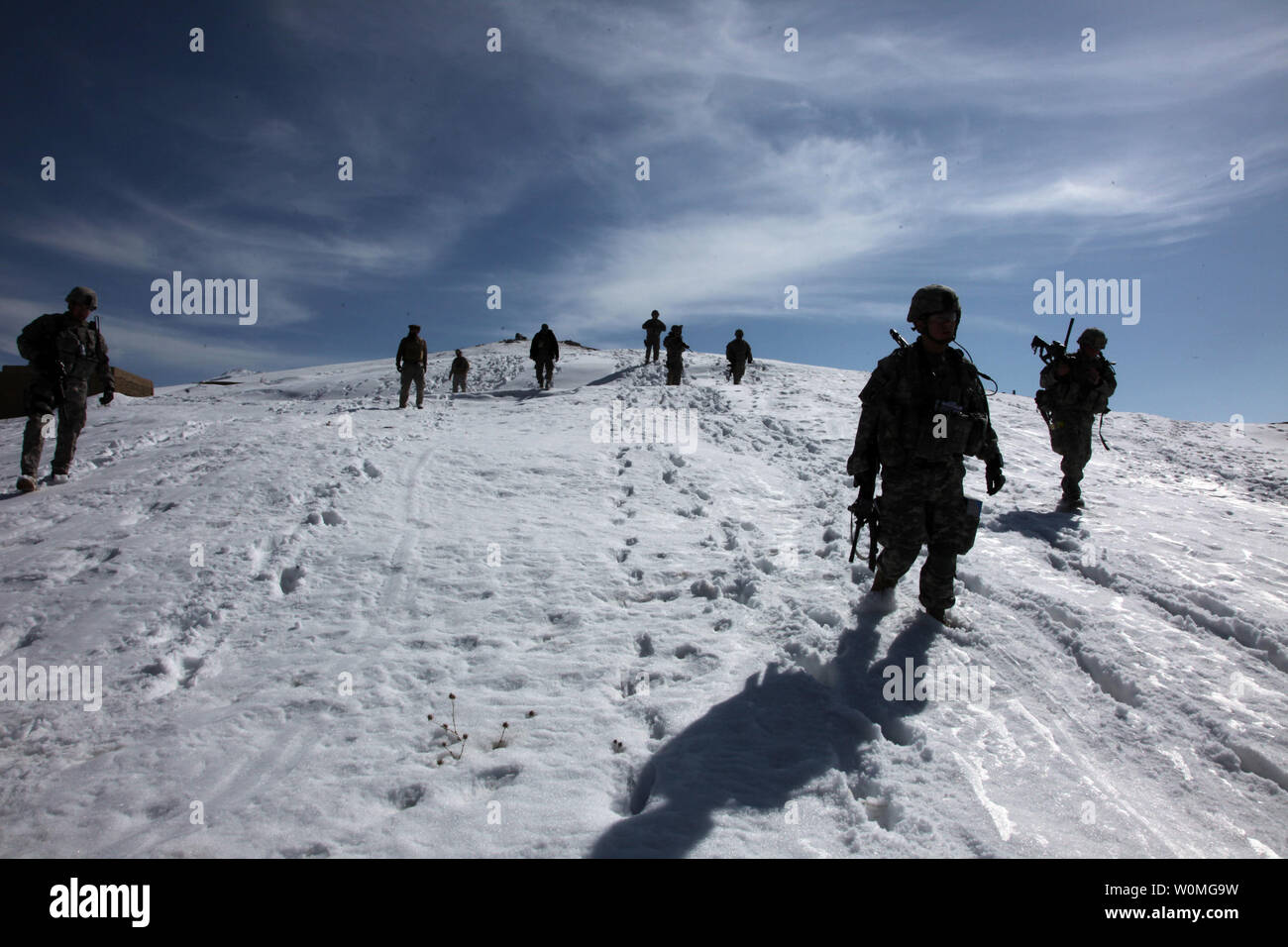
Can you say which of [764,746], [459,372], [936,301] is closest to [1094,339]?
[936,301]

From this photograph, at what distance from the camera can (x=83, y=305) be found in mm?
7668

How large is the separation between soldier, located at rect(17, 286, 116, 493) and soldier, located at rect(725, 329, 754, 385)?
16.0 meters

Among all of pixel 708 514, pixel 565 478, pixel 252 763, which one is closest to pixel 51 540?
pixel 252 763

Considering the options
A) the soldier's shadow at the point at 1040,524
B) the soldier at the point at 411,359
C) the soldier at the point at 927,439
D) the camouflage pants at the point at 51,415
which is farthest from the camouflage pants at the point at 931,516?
the soldier at the point at 411,359

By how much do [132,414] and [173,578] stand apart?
1016cm

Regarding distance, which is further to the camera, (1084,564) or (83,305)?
(83,305)

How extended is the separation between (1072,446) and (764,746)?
711cm

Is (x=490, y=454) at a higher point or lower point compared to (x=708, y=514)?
higher

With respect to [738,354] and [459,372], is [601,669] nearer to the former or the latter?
[738,354]

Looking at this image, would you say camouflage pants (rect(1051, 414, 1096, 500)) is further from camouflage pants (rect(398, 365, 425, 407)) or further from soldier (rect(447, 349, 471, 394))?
soldier (rect(447, 349, 471, 394))

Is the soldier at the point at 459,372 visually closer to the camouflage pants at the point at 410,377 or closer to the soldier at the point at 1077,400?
the camouflage pants at the point at 410,377

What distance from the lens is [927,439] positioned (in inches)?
174

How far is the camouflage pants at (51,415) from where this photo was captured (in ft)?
23.6

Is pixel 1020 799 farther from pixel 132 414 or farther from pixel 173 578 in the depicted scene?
pixel 132 414
